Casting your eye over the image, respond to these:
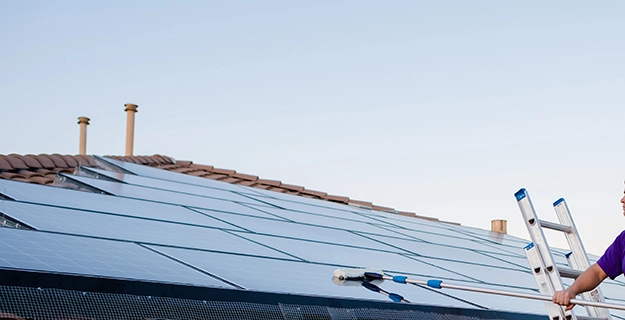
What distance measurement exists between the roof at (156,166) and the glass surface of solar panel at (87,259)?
5200 millimetres

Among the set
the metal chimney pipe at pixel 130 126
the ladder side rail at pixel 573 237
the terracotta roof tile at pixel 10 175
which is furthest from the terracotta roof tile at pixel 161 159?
the ladder side rail at pixel 573 237

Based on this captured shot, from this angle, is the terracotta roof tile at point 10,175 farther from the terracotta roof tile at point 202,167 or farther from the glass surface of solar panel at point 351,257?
the terracotta roof tile at point 202,167

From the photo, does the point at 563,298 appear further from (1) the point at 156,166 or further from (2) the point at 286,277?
(1) the point at 156,166

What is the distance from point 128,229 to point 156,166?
9.35m

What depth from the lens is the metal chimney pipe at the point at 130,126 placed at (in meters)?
17.3

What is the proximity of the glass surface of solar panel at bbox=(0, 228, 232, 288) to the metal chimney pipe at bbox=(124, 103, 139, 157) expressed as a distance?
12303 mm

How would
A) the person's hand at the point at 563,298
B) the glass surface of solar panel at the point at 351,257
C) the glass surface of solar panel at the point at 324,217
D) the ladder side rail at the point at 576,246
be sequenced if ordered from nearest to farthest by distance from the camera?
the person's hand at the point at 563,298 → the ladder side rail at the point at 576,246 → the glass surface of solar panel at the point at 351,257 → the glass surface of solar panel at the point at 324,217

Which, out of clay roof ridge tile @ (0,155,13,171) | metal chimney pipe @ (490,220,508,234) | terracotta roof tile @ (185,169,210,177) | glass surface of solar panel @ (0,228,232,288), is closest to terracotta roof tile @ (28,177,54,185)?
clay roof ridge tile @ (0,155,13,171)

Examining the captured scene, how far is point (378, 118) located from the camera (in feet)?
76.4

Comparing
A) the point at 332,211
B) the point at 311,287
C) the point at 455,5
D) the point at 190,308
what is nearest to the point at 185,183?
the point at 332,211

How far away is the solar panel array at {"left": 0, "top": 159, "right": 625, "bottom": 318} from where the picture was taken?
4746 mm

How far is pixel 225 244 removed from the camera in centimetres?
622

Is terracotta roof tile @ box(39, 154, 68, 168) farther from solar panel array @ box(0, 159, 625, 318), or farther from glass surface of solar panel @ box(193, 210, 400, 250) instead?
glass surface of solar panel @ box(193, 210, 400, 250)

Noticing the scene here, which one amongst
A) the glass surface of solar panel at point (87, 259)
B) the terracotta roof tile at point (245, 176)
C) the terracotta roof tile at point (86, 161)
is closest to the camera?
the glass surface of solar panel at point (87, 259)
